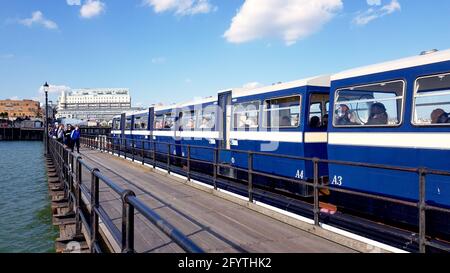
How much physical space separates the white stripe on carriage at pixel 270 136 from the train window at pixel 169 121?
7761 millimetres

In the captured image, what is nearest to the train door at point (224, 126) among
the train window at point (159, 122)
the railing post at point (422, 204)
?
the train window at point (159, 122)

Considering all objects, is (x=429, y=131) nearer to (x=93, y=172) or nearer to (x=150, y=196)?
(x=93, y=172)

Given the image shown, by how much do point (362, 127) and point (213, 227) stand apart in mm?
3860

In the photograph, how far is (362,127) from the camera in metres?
8.00

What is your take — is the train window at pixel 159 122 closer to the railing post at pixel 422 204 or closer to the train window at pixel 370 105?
the train window at pixel 370 105

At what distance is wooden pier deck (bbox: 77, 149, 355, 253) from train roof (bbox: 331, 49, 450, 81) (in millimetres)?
3616

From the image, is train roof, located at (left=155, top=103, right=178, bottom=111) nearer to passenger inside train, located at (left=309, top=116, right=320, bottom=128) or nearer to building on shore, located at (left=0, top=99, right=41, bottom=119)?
passenger inside train, located at (left=309, top=116, right=320, bottom=128)

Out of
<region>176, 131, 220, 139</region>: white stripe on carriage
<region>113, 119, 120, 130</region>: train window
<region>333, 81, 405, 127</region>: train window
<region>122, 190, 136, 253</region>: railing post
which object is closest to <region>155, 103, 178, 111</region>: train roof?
<region>176, 131, 220, 139</region>: white stripe on carriage

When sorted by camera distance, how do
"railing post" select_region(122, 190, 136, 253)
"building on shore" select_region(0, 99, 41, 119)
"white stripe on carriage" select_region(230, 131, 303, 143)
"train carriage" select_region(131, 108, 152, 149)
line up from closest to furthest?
"railing post" select_region(122, 190, 136, 253) < "white stripe on carriage" select_region(230, 131, 303, 143) < "train carriage" select_region(131, 108, 152, 149) < "building on shore" select_region(0, 99, 41, 119)

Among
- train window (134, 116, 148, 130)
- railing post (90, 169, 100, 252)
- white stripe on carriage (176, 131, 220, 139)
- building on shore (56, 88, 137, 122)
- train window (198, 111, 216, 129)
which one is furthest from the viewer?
building on shore (56, 88, 137, 122)

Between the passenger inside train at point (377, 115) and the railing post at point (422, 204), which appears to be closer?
the railing post at point (422, 204)

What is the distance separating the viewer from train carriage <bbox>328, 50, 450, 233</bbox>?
639 centimetres

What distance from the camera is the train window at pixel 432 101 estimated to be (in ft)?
20.8

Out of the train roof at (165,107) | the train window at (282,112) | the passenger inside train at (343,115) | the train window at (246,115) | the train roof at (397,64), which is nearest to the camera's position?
the train roof at (397,64)
